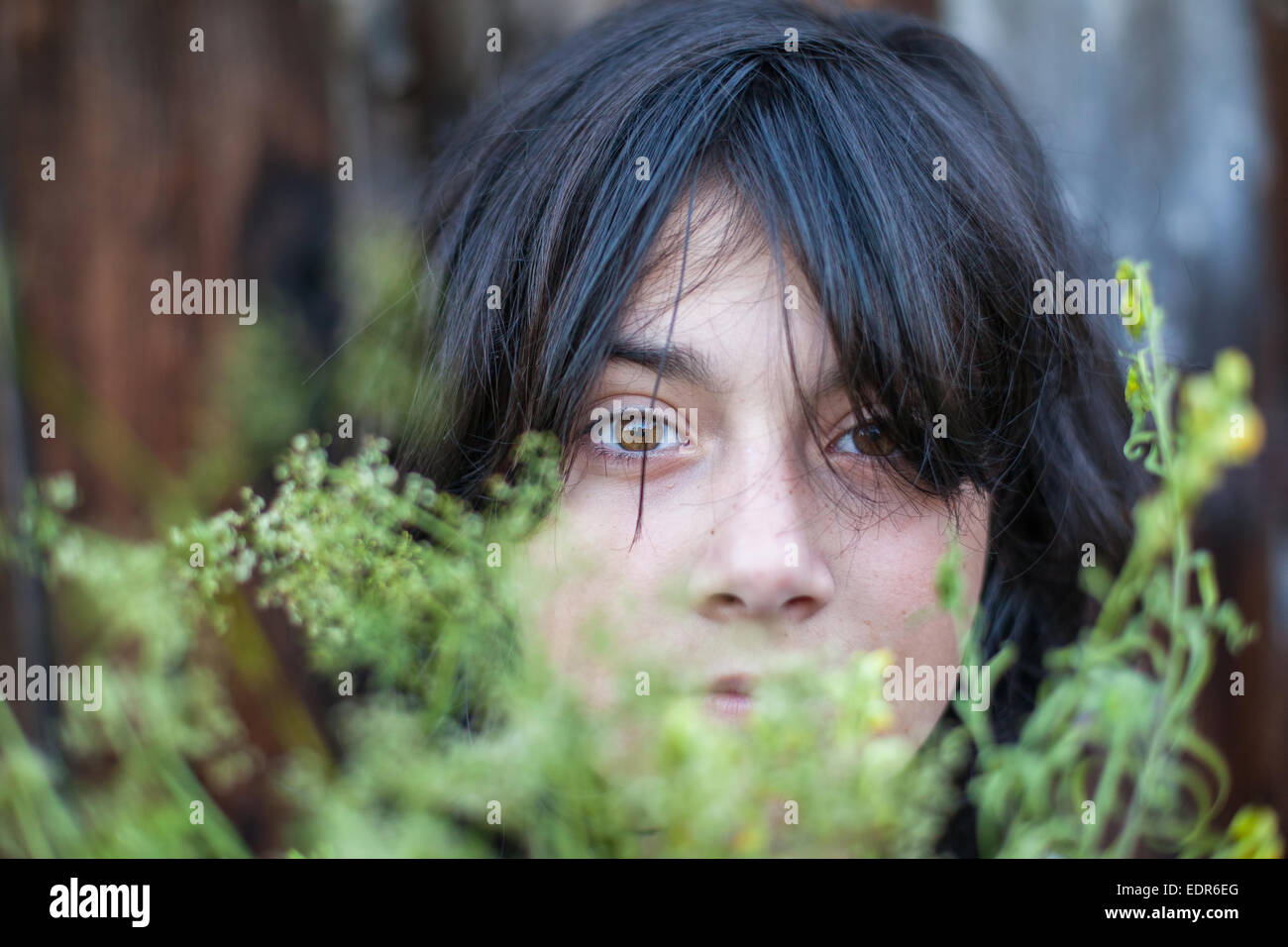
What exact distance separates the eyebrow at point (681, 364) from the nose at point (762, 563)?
7 centimetres

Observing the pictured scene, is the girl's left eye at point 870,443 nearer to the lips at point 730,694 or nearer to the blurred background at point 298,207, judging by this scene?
the lips at point 730,694

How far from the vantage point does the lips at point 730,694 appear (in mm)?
604

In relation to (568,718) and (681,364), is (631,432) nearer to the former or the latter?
(681,364)

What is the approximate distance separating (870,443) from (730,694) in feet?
0.65

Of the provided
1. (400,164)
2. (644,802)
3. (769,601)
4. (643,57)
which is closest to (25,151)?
(400,164)

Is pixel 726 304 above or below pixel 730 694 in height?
above

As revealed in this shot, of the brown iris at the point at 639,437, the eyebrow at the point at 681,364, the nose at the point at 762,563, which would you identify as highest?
the eyebrow at the point at 681,364

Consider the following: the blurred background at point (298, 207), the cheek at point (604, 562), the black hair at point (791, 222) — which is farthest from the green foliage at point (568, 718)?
the blurred background at point (298, 207)

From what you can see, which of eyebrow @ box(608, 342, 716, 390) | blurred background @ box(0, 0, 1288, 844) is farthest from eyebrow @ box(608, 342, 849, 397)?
blurred background @ box(0, 0, 1288, 844)

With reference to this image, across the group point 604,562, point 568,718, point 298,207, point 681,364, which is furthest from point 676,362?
point 298,207

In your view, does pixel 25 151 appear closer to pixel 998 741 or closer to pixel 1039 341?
pixel 1039 341

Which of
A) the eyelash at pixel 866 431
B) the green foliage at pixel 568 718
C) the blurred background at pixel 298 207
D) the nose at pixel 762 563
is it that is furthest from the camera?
the blurred background at pixel 298 207

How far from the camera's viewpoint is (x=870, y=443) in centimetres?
70
